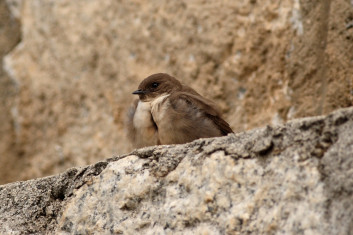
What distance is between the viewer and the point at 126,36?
5.88 m

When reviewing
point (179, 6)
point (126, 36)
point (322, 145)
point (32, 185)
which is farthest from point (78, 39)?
point (322, 145)

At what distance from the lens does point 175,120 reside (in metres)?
4.38

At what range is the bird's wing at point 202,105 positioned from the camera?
15.0 feet

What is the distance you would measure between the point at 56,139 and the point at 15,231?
122 inches

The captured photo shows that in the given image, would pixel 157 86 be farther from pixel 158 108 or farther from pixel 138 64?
pixel 138 64

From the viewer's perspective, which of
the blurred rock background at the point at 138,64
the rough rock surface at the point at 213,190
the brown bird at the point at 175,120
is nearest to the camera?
the rough rock surface at the point at 213,190

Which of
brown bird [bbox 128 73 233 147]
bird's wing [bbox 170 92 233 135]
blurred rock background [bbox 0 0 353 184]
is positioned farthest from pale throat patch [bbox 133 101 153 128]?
blurred rock background [bbox 0 0 353 184]

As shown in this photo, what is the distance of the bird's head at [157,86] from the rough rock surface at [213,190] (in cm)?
193

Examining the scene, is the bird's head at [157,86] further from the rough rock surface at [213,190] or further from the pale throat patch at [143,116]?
the rough rock surface at [213,190]

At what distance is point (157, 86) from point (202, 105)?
2.10 ft

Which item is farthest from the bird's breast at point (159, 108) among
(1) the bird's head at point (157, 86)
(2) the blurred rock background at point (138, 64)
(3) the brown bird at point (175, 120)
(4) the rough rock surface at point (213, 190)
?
(4) the rough rock surface at point (213, 190)

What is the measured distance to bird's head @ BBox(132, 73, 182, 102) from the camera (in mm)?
5070

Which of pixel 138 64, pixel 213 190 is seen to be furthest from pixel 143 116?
pixel 213 190

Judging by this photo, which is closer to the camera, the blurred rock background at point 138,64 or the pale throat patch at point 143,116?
the pale throat patch at point 143,116
